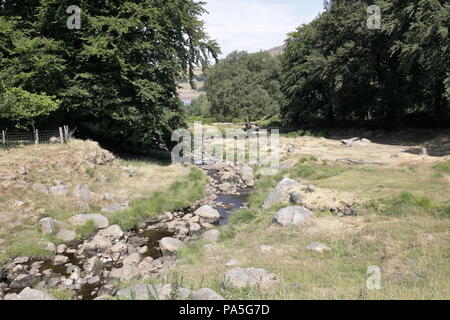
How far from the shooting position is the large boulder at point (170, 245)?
14.3m

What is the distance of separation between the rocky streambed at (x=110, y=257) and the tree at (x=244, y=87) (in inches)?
1621

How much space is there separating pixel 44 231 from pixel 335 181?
16.2 metres

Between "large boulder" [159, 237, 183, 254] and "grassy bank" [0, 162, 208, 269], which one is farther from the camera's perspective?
"large boulder" [159, 237, 183, 254]

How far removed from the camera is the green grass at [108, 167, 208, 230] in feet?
57.3

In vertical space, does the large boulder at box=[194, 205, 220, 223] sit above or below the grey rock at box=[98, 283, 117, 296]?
above

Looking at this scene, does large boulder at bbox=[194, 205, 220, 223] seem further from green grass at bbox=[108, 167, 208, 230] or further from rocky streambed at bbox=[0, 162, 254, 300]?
green grass at bbox=[108, 167, 208, 230]

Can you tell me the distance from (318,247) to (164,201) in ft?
35.6

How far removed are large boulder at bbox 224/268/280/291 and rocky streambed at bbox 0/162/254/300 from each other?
133 inches

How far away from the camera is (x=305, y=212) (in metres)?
15.6

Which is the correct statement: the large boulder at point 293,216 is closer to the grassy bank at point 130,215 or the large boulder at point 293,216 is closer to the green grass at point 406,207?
the green grass at point 406,207

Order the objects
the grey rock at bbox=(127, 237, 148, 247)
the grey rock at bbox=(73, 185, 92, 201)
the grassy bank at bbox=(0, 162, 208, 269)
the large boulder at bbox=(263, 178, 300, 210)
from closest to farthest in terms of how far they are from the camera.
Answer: the grassy bank at bbox=(0, 162, 208, 269)
the grey rock at bbox=(127, 237, 148, 247)
the grey rock at bbox=(73, 185, 92, 201)
the large boulder at bbox=(263, 178, 300, 210)

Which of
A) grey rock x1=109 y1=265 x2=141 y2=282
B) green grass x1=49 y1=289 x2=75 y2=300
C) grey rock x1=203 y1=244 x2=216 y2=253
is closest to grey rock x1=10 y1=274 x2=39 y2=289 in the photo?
green grass x1=49 y1=289 x2=75 y2=300

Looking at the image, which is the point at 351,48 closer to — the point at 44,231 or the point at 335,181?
the point at 335,181

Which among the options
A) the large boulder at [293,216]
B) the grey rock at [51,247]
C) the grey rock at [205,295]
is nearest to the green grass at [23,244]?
the grey rock at [51,247]
